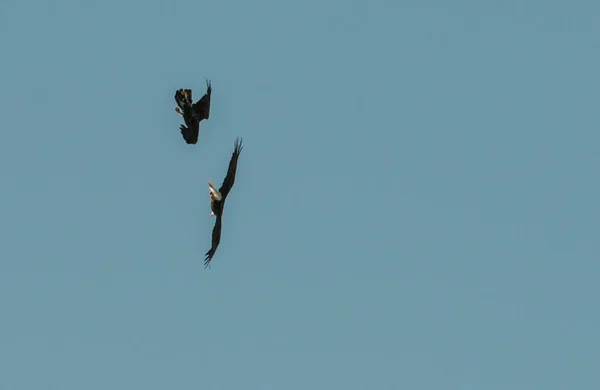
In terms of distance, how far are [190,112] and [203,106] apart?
632 mm

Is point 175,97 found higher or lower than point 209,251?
higher

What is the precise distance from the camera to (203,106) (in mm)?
68250

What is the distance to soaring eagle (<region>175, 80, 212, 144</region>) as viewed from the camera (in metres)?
68.2

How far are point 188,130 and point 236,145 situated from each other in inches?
88.5

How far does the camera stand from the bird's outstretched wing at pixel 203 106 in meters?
68.0

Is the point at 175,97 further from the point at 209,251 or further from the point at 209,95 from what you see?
the point at 209,251

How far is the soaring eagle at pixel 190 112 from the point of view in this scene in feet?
224

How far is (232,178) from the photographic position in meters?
68.6

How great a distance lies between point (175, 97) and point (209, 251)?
5970 millimetres

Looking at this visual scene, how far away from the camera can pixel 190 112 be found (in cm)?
6856

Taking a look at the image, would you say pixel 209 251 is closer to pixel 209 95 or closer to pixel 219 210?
pixel 219 210

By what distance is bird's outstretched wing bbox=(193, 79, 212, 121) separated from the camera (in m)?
68.0

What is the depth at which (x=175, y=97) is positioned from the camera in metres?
68.8

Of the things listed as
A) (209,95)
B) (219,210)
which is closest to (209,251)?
(219,210)
